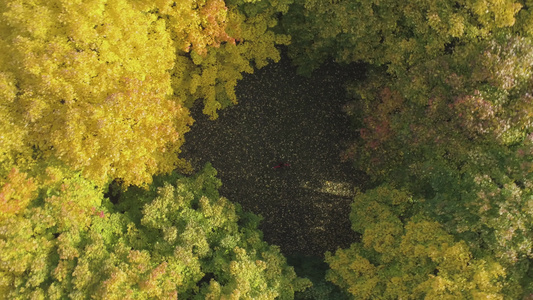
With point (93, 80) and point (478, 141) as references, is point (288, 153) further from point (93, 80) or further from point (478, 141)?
point (93, 80)

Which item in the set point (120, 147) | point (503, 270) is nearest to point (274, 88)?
point (120, 147)

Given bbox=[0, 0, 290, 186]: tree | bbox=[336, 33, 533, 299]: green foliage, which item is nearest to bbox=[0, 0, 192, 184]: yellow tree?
bbox=[0, 0, 290, 186]: tree

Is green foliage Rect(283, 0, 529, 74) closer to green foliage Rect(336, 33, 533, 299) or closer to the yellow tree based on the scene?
green foliage Rect(336, 33, 533, 299)

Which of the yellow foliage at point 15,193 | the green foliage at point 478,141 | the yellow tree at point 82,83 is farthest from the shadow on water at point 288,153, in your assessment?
the yellow foliage at point 15,193

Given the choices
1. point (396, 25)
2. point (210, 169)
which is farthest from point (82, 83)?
point (396, 25)

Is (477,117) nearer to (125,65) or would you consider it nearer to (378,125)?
(378,125)

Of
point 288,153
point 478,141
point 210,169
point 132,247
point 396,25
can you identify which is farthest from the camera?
point 288,153
